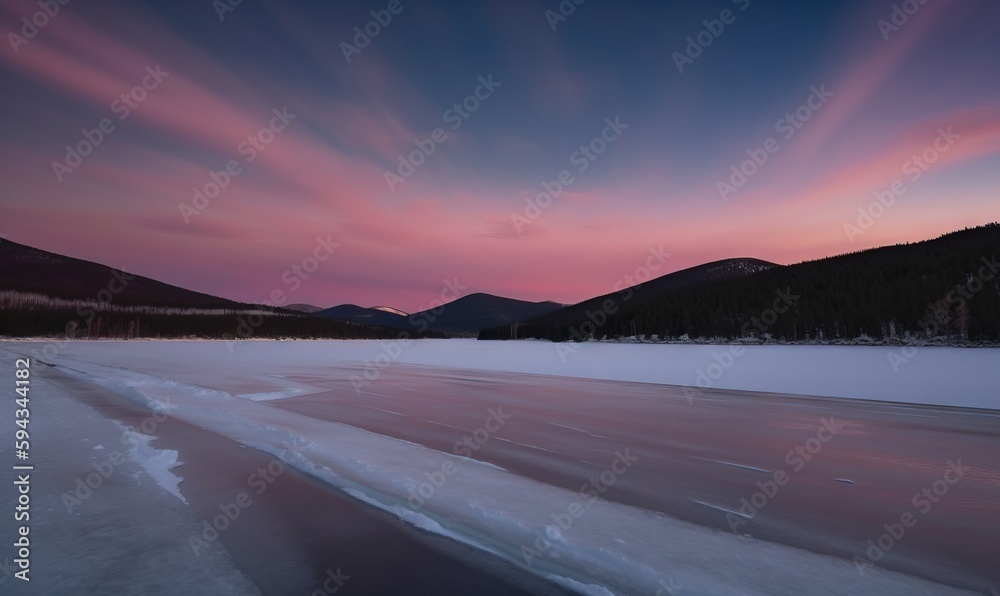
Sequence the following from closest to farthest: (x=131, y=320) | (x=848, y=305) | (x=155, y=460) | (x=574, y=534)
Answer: (x=574, y=534), (x=155, y=460), (x=848, y=305), (x=131, y=320)

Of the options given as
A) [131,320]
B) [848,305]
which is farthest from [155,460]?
[131,320]

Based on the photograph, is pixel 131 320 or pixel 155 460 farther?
pixel 131 320

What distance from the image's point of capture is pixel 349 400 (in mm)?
16375

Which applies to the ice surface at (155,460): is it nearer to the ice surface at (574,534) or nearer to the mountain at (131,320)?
the ice surface at (574,534)

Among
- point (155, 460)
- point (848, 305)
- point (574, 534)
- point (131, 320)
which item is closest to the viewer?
point (574, 534)

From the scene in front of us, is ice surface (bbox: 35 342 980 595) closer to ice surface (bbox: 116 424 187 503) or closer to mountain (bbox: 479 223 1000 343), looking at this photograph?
ice surface (bbox: 116 424 187 503)

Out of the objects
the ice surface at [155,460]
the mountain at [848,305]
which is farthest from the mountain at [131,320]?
the ice surface at [155,460]

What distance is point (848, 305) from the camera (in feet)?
271

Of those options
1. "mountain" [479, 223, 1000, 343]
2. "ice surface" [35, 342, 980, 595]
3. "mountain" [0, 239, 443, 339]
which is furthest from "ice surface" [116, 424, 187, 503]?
"mountain" [0, 239, 443, 339]

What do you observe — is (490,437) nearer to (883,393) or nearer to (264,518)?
(264,518)

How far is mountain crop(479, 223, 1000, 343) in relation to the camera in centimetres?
Result: 6825

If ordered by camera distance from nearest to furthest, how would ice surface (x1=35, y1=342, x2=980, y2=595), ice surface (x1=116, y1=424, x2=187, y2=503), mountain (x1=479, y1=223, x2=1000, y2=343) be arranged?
ice surface (x1=35, y1=342, x2=980, y2=595) < ice surface (x1=116, y1=424, x2=187, y2=503) < mountain (x1=479, y1=223, x2=1000, y2=343)

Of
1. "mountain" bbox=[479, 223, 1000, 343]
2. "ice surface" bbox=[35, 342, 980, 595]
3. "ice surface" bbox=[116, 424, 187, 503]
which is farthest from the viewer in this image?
"mountain" bbox=[479, 223, 1000, 343]

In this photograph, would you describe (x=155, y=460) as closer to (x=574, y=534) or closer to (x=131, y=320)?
(x=574, y=534)
